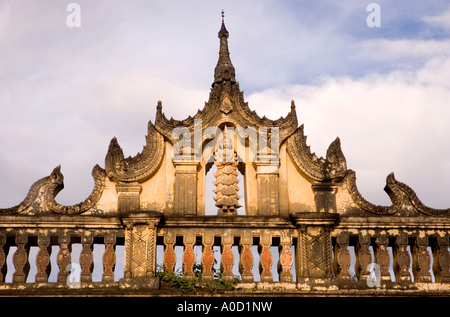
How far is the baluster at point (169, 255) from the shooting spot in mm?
13125

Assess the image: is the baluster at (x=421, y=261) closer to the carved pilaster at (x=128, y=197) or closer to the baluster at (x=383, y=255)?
the baluster at (x=383, y=255)

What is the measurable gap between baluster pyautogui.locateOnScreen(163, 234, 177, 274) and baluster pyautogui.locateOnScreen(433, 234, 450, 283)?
16.7 feet

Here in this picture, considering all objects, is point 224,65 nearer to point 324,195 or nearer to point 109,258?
point 324,195

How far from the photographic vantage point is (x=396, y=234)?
13.6 m

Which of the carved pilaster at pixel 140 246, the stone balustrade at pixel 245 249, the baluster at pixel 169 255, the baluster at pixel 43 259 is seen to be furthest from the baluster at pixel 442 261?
the baluster at pixel 43 259

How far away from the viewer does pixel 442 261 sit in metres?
13.3

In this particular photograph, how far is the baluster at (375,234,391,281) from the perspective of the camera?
521 inches

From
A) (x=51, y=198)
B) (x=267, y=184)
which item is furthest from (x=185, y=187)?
(x=51, y=198)

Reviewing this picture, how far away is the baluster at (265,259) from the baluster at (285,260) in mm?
212

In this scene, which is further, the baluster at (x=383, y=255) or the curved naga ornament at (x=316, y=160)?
the curved naga ornament at (x=316, y=160)

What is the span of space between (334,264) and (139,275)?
3.81 meters

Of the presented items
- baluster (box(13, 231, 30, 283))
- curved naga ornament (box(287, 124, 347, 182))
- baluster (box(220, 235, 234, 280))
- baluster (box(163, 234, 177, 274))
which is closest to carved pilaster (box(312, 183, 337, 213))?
curved naga ornament (box(287, 124, 347, 182))
